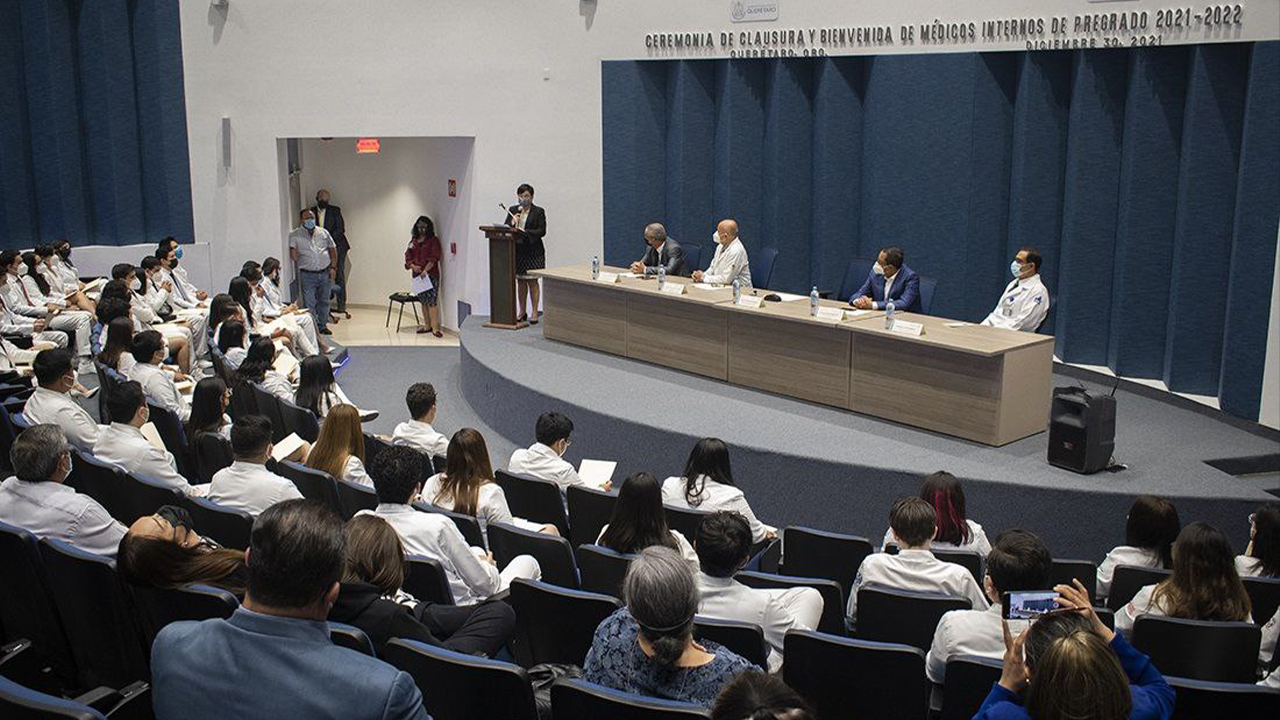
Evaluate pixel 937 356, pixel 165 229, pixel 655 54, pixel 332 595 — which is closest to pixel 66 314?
pixel 165 229

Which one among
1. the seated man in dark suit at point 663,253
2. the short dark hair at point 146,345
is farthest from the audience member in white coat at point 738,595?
the seated man in dark suit at point 663,253

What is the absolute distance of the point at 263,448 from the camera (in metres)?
4.86

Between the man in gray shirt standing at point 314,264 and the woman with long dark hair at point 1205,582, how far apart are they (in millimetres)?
9427

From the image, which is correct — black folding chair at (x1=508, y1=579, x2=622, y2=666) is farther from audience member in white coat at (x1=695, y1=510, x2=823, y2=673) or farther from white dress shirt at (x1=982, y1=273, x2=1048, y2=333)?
white dress shirt at (x1=982, y1=273, x2=1048, y2=333)

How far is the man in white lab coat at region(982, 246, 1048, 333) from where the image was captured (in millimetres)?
7664

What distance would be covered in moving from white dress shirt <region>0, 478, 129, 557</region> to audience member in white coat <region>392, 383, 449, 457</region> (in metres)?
1.79

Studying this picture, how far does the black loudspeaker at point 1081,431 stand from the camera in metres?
6.21

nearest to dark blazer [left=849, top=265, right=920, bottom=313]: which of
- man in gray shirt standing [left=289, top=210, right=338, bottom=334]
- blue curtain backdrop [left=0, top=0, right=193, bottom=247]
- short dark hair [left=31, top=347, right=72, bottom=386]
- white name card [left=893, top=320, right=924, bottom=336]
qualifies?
white name card [left=893, top=320, right=924, bottom=336]

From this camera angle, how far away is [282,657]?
2.01 metres

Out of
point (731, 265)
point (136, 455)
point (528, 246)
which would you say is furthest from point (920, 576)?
point (528, 246)

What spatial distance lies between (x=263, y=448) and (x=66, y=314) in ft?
19.9

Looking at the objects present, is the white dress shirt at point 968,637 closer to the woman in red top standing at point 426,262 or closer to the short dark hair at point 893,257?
the short dark hair at point 893,257

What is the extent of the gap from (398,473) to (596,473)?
1651 mm

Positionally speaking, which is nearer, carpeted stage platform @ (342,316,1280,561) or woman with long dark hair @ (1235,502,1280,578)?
woman with long dark hair @ (1235,502,1280,578)
